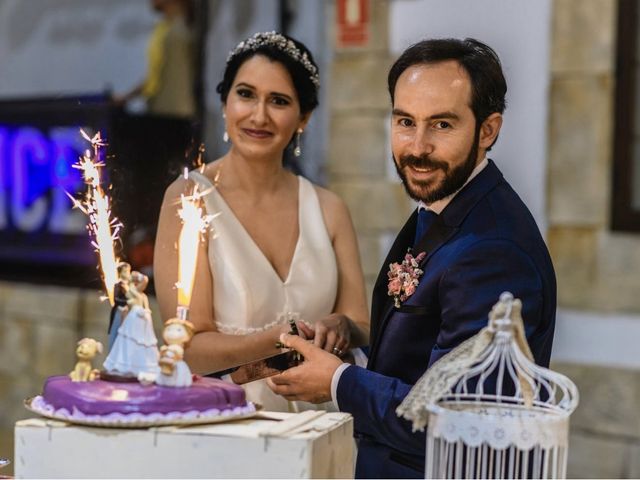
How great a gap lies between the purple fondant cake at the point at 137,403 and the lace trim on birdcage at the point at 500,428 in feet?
1.23

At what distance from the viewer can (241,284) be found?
3.17 metres

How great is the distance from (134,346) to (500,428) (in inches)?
27.6

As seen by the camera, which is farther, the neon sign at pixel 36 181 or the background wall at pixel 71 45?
the background wall at pixel 71 45

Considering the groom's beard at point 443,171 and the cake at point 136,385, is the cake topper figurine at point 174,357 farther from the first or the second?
the groom's beard at point 443,171

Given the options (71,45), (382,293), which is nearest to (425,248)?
(382,293)

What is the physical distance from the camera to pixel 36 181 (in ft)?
24.5

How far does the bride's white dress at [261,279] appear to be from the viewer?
3.16m

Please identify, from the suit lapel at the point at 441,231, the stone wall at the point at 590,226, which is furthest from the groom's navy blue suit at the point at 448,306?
the stone wall at the point at 590,226

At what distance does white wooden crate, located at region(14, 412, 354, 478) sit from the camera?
1.94 metres

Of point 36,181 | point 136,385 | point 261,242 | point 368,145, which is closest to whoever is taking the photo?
point 136,385

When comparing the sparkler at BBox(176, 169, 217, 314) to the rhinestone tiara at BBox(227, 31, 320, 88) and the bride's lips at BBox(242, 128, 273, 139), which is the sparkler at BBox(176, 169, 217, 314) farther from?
the rhinestone tiara at BBox(227, 31, 320, 88)

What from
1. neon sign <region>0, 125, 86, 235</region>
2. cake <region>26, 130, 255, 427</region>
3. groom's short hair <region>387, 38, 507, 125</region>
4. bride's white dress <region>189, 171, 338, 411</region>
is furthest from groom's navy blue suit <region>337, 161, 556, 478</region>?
neon sign <region>0, 125, 86, 235</region>

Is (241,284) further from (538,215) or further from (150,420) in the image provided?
(538,215)

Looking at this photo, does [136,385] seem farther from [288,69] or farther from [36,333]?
[36,333]
